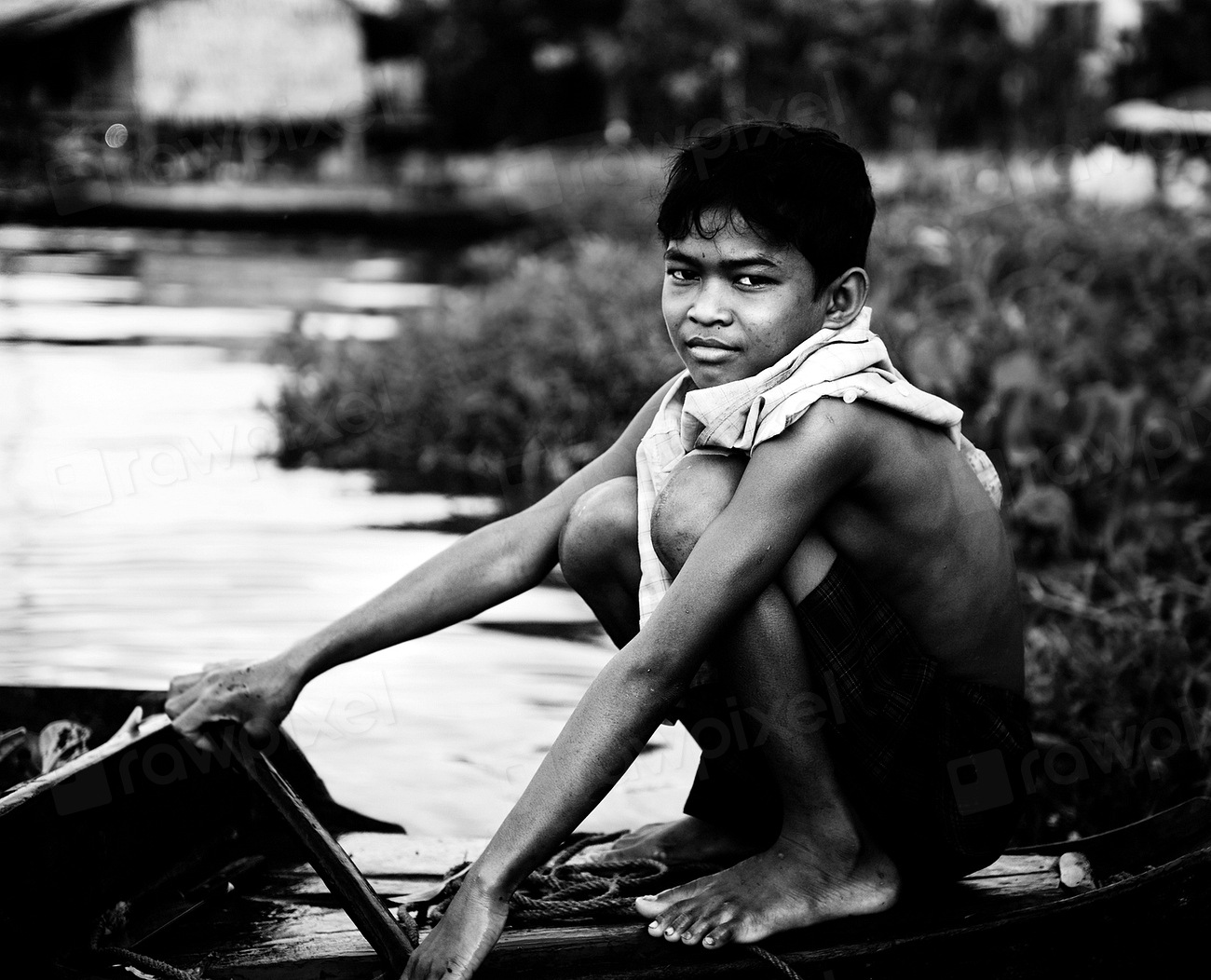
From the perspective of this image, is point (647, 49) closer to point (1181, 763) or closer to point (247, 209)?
point (247, 209)

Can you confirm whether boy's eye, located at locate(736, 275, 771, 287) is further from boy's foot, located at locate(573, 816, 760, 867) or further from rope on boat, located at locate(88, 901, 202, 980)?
rope on boat, located at locate(88, 901, 202, 980)

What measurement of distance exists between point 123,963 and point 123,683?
4.49 ft

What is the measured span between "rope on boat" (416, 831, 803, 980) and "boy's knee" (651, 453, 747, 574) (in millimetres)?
465

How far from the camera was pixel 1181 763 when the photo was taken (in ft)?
8.98

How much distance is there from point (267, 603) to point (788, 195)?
2.34 metres

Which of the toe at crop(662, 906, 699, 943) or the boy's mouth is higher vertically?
the boy's mouth

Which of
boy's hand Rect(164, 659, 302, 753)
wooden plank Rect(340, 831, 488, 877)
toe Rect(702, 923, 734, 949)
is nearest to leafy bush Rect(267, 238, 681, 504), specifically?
wooden plank Rect(340, 831, 488, 877)

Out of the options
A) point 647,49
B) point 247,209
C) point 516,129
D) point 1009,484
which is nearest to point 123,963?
point 1009,484

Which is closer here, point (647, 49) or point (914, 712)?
point (914, 712)

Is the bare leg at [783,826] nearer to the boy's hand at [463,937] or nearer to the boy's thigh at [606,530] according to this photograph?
the boy's thigh at [606,530]

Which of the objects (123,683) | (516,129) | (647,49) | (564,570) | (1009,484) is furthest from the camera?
(516,129)

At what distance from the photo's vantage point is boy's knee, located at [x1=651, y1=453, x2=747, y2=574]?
1.74 metres

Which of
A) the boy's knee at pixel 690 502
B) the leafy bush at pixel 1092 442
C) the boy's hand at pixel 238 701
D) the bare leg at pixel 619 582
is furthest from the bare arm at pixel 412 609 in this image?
the leafy bush at pixel 1092 442

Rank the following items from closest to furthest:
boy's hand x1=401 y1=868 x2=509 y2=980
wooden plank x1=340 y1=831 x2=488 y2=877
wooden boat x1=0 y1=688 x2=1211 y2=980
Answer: boy's hand x1=401 y1=868 x2=509 y2=980 → wooden boat x1=0 y1=688 x2=1211 y2=980 → wooden plank x1=340 y1=831 x2=488 y2=877
